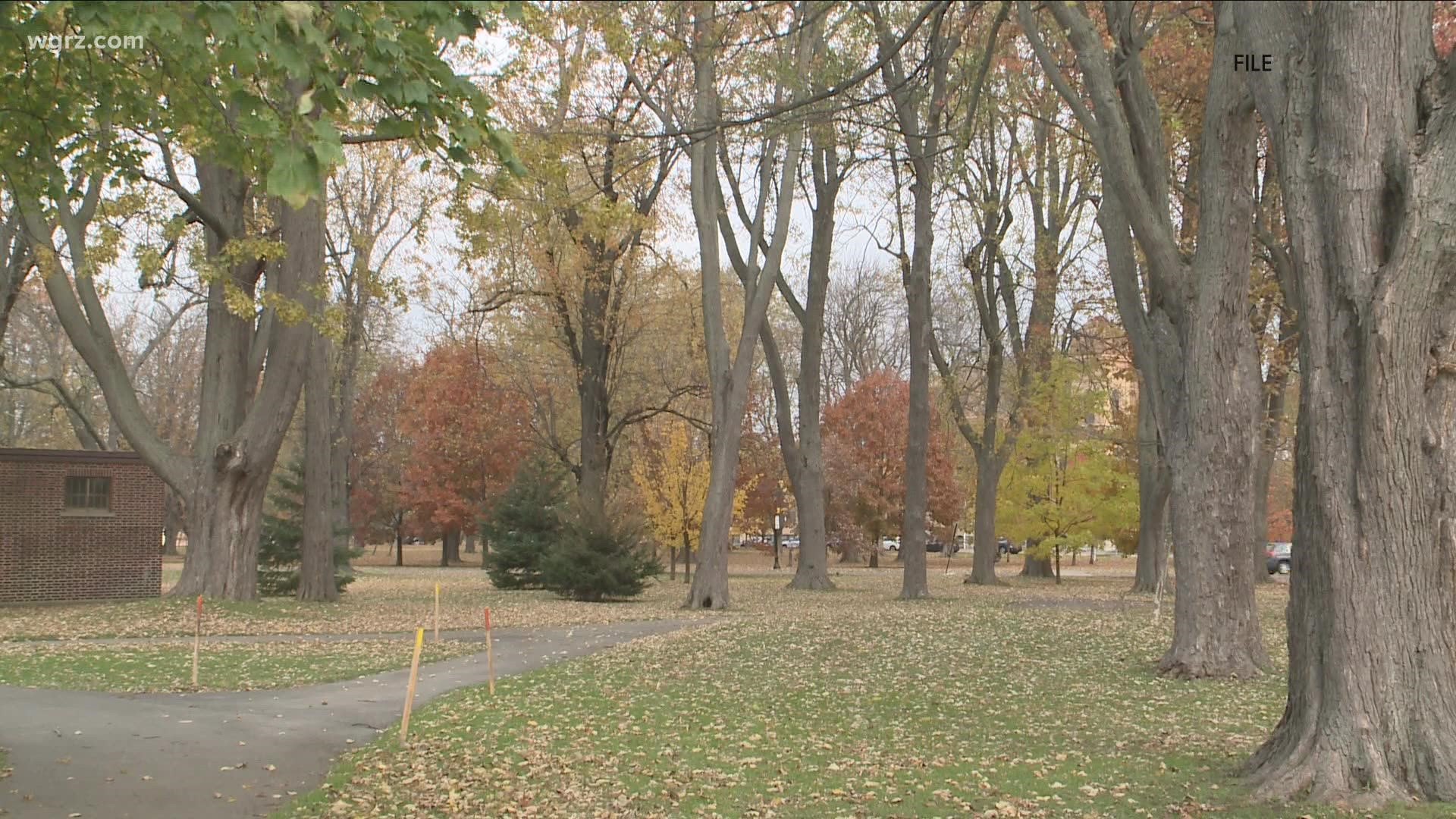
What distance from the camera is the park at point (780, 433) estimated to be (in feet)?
21.8

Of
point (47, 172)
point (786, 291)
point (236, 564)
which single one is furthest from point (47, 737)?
point (786, 291)

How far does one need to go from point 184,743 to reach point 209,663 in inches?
216

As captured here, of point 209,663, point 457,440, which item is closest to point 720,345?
point 209,663

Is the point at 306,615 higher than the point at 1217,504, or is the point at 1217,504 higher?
the point at 1217,504

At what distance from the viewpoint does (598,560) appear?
88.3ft

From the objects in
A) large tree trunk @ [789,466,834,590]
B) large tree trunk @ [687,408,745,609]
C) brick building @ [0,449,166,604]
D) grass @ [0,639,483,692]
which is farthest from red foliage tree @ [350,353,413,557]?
grass @ [0,639,483,692]

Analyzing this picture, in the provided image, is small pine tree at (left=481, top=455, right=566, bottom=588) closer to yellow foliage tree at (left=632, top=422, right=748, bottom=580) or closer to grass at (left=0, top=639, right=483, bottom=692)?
yellow foliage tree at (left=632, top=422, right=748, bottom=580)

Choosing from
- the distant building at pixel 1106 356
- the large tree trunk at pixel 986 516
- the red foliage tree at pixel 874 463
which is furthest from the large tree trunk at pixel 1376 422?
the red foliage tree at pixel 874 463

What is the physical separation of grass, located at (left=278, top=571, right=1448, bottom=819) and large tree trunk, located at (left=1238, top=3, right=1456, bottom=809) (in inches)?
24.1

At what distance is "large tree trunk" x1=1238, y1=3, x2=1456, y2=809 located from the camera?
6.56 m

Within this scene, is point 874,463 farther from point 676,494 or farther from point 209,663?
point 209,663

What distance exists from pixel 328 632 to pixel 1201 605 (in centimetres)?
1335

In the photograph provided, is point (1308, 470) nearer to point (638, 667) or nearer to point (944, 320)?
point (638, 667)

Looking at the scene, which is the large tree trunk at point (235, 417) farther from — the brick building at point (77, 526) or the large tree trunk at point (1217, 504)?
the large tree trunk at point (1217, 504)
